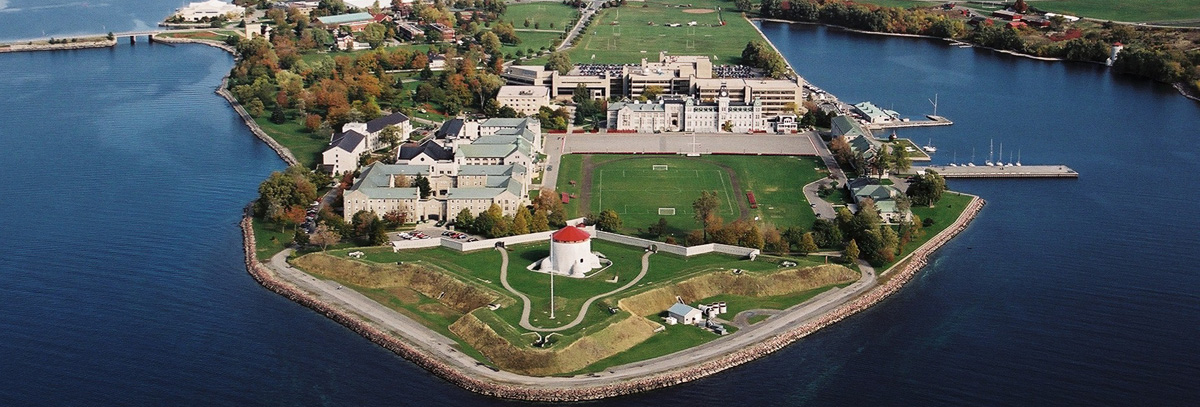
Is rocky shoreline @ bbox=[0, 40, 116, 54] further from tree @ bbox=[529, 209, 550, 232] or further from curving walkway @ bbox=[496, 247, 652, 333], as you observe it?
curving walkway @ bbox=[496, 247, 652, 333]

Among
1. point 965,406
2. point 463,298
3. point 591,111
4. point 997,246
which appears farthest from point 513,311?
point 591,111

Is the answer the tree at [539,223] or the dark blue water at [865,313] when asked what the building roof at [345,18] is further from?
the tree at [539,223]

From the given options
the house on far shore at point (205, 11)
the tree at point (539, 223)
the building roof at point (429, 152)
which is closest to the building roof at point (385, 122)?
the building roof at point (429, 152)

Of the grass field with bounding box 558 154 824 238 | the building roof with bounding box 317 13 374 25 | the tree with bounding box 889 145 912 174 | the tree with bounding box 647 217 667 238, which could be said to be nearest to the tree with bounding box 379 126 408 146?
the grass field with bounding box 558 154 824 238

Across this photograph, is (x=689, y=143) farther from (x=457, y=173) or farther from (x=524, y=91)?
(x=457, y=173)

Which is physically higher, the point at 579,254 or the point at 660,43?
the point at 660,43

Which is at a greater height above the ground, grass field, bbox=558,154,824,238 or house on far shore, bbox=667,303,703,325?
grass field, bbox=558,154,824,238

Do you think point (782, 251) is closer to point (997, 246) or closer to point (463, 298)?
point (997, 246)
